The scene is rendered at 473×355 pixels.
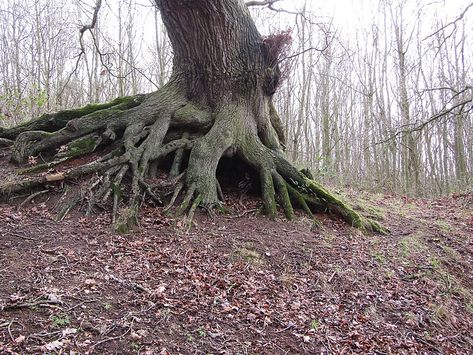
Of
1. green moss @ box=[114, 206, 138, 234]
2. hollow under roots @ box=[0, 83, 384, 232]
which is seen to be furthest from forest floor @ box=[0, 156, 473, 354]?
hollow under roots @ box=[0, 83, 384, 232]

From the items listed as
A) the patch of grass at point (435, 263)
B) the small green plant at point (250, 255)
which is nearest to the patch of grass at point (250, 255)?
the small green plant at point (250, 255)

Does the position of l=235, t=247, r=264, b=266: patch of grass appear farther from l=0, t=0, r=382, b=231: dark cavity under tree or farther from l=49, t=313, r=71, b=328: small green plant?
l=49, t=313, r=71, b=328: small green plant

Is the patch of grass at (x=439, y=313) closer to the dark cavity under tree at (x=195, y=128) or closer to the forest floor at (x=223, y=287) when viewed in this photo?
the forest floor at (x=223, y=287)

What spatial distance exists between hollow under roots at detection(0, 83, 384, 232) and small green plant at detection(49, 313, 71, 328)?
7.16 feet

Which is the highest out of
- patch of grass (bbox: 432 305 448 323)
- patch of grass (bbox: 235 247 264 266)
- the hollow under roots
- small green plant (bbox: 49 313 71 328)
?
the hollow under roots

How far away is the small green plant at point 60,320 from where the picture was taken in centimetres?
286

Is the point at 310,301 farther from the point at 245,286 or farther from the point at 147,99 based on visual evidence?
the point at 147,99

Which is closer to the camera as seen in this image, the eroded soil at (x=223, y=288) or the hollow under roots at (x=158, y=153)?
the eroded soil at (x=223, y=288)

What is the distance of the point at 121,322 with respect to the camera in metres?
3.07

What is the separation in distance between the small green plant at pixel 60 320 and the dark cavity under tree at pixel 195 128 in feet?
8.63

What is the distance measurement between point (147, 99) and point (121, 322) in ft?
16.9

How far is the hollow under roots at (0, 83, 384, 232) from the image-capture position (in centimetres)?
554

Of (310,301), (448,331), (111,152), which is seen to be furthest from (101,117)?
(448,331)

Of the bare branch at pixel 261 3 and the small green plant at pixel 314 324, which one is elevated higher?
the bare branch at pixel 261 3
